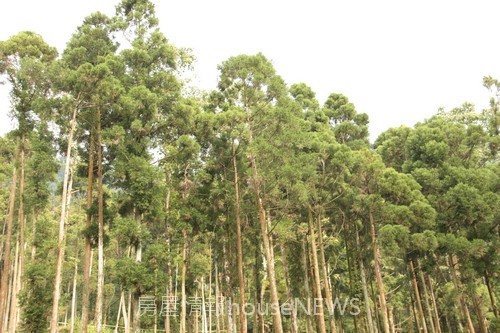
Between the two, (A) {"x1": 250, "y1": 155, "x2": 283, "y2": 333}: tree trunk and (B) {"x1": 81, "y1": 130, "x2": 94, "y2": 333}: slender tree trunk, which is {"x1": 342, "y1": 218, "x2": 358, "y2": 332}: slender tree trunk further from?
(B) {"x1": 81, "y1": 130, "x2": 94, "y2": 333}: slender tree trunk

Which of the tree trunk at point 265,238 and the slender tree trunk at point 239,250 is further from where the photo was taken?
the slender tree trunk at point 239,250

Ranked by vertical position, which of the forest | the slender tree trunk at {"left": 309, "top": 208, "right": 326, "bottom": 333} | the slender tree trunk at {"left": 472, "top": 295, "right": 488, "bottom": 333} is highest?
the forest

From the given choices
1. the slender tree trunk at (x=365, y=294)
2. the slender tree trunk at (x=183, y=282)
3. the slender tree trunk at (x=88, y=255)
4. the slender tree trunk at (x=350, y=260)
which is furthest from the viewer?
the slender tree trunk at (x=350, y=260)

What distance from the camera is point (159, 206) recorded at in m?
11.9

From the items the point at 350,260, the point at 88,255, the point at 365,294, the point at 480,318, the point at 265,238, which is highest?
the point at 265,238

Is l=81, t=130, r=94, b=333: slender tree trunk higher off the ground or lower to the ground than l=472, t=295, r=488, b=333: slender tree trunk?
higher

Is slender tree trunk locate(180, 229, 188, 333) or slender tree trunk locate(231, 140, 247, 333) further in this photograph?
slender tree trunk locate(180, 229, 188, 333)

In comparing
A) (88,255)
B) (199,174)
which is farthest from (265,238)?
(88,255)

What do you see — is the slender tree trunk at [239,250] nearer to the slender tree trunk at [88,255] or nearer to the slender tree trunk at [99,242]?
the slender tree trunk at [99,242]

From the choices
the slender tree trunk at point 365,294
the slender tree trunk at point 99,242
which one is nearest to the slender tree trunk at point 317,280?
the slender tree trunk at point 365,294

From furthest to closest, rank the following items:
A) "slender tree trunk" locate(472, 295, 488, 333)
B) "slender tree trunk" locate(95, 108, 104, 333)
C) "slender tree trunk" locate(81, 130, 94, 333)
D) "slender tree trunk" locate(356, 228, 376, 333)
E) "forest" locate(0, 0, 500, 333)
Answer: "slender tree trunk" locate(356, 228, 376, 333) < "slender tree trunk" locate(472, 295, 488, 333) < "forest" locate(0, 0, 500, 333) < "slender tree trunk" locate(81, 130, 94, 333) < "slender tree trunk" locate(95, 108, 104, 333)

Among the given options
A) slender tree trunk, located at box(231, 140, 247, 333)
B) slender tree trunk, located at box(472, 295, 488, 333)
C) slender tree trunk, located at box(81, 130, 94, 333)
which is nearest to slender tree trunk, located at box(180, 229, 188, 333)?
slender tree trunk, located at box(231, 140, 247, 333)

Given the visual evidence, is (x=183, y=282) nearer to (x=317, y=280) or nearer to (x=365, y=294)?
(x=317, y=280)

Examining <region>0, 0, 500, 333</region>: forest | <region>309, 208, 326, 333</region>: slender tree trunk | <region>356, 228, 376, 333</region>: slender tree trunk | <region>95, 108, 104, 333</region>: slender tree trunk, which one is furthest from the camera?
<region>356, 228, 376, 333</region>: slender tree trunk
